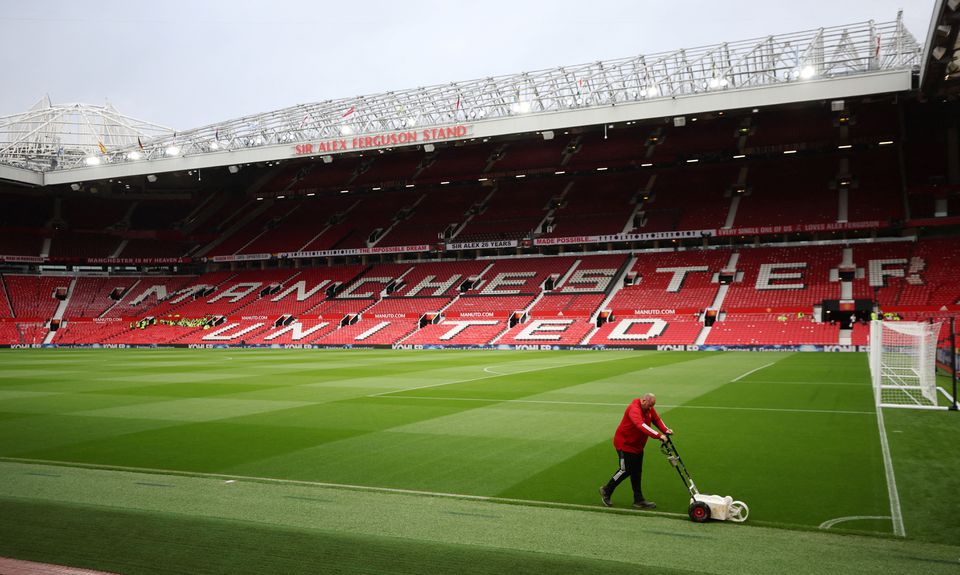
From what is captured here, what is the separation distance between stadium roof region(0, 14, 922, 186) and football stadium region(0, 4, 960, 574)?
23 cm

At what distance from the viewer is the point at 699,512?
27.4 feet

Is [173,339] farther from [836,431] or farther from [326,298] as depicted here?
[836,431]

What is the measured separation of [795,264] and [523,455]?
42739 mm

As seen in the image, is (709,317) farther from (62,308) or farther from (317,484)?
(62,308)

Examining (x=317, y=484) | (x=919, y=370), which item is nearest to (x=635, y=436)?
(x=317, y=484)

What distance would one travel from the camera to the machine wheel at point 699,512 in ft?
27.2

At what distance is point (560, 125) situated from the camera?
44.6m

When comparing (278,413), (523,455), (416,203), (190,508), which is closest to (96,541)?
(190,508)

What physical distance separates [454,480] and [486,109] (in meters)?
40.5

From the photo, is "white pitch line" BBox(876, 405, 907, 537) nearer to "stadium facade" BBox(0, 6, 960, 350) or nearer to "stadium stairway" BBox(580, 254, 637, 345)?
"stadium facade" BBox(0, 6, 960, 350)

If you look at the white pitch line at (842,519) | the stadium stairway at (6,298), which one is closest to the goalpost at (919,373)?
the white pitch line at (842,519)

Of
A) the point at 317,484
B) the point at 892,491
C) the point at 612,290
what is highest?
the point at 317,484

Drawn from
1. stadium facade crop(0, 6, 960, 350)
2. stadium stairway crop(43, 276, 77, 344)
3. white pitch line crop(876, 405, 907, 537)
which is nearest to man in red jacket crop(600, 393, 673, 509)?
white pitch line crop(876, 405, 907, 537)

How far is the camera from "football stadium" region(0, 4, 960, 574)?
828 cm
